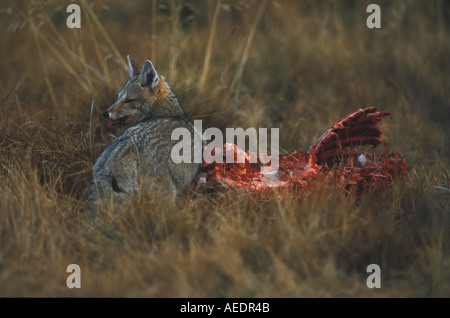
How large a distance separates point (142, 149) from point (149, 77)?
0.85 m

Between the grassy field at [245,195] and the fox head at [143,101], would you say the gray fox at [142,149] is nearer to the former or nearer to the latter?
the fox head at [143,101]

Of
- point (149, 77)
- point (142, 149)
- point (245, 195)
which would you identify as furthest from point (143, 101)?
point (245, 195)

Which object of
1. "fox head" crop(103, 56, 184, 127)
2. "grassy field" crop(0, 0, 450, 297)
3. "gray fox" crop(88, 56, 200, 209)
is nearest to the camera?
"grassy field" crop(0, 0, 450, 297)

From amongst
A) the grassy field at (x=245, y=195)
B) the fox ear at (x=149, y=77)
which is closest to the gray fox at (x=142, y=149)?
the fox ear at (x=149, y=77)

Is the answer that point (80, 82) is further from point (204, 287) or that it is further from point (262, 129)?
point (204, 287)

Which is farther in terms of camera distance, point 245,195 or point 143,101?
point 143,101

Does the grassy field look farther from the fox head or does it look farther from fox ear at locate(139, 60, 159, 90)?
fox ear at locate(139, 60, 159, 90)

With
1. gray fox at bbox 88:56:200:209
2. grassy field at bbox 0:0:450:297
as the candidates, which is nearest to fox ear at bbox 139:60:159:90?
gray fox at bbox 88:56:200:209

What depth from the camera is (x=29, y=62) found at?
6984 mm

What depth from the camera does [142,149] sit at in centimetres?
395

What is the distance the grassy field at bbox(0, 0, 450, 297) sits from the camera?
3.02 meters

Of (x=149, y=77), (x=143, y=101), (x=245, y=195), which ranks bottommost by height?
(x=245, y=195)

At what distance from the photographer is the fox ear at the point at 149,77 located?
4473mm

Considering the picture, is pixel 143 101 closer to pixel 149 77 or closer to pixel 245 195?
pixel 149 77
